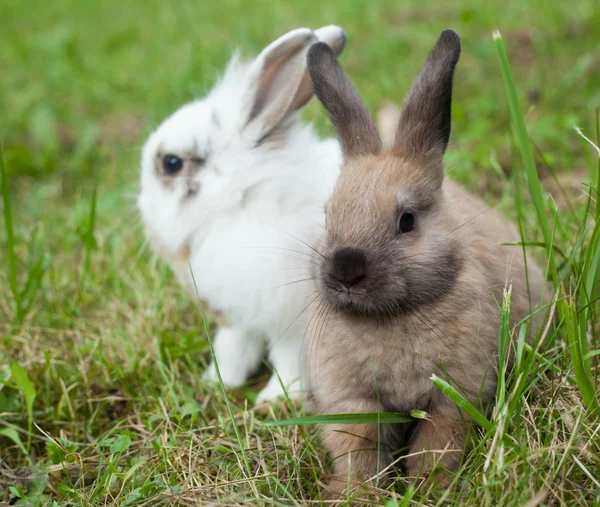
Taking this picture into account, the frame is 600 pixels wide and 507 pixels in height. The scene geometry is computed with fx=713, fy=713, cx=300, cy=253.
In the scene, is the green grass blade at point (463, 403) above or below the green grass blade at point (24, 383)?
above

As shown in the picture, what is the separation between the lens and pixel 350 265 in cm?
203

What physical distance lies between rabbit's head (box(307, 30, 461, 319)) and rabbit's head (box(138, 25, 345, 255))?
0.69 m

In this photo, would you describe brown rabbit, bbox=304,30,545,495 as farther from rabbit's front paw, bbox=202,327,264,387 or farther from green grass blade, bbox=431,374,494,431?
rabbit's front paw, bbox=202,327,264,387

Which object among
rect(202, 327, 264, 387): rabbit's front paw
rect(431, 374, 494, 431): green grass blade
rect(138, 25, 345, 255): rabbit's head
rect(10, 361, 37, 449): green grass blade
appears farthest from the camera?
rect(202, 327, 264, 387): rabbit's front paw

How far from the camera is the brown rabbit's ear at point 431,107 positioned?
2.16 m

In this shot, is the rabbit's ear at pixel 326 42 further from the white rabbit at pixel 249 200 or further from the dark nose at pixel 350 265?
the dark nose at pixel 350 265

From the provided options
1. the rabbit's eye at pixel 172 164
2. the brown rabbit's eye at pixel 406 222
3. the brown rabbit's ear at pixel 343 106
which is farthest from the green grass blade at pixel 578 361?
the rabbit's eye at pixel 172 164

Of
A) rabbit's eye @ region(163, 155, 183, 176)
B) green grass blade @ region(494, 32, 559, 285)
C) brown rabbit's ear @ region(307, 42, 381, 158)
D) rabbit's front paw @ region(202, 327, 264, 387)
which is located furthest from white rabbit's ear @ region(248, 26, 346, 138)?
green grass blade @ region(494, 32, 559, 285)

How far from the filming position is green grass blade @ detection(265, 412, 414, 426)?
2.11 metres

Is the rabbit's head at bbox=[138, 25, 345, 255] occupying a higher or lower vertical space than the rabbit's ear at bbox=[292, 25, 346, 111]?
lower

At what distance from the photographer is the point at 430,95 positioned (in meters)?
2.17

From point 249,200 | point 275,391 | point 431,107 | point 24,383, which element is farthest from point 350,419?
point 24,383

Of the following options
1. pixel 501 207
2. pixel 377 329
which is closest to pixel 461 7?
pixel 501 207

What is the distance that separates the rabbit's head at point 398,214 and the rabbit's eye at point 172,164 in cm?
92
